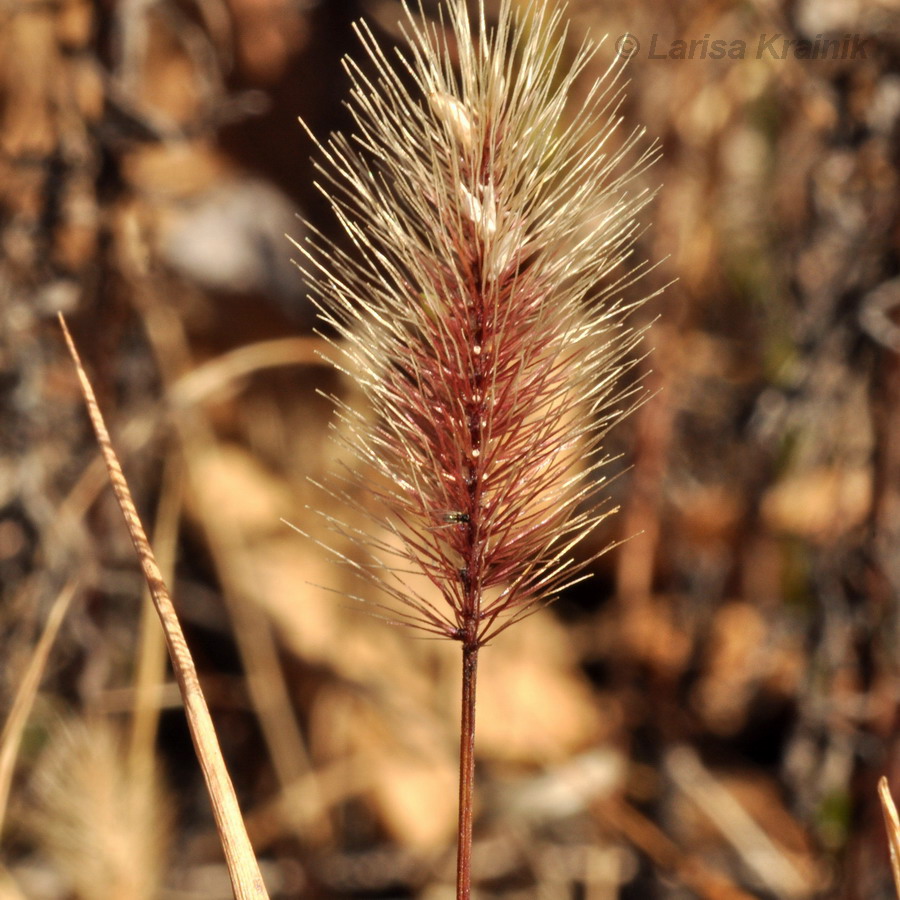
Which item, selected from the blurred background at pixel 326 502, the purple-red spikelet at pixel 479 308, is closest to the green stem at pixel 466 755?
the purple-red spikelet at pixel 479 308

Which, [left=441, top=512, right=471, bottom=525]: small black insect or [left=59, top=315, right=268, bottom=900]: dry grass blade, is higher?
[left=441, top=512, right=471, bottom=525]: small black insect

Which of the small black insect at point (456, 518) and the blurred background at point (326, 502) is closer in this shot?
the small black insect at point (456, 518)

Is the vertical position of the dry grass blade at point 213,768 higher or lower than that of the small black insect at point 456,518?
lower

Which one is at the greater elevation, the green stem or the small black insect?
the small black insect

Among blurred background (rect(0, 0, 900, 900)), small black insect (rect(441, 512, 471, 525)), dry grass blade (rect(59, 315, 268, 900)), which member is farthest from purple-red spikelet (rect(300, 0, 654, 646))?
blurred background (rect(0, 0, 900, 900))

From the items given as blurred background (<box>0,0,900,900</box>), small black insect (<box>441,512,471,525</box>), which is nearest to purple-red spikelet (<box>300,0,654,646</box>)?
small black insect (<box>441,512,471,525</box>)

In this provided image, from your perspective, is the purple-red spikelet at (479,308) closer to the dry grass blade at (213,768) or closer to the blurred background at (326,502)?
the dry grass blade at (213,768)

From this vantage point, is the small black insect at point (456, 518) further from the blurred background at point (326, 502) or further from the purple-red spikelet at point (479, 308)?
the blurred background at point (326, 502)

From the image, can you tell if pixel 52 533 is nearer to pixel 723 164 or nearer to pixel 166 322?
pixel 166 322

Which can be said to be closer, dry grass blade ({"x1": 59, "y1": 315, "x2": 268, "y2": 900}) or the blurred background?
dry grass blade ({"x1": 59, "y1": 315, "x2": 268, "y2": 900})

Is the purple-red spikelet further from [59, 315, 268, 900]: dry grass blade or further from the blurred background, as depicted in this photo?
the blurred background
